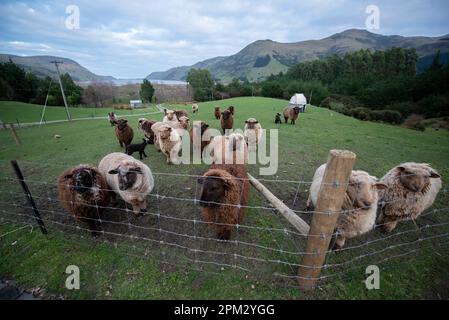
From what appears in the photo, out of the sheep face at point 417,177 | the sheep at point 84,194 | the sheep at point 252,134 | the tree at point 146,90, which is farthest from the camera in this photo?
the tree at point 146,90

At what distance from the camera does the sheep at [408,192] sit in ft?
12.7

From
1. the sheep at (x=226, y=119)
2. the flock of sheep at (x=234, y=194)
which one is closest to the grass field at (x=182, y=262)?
the flock of sheep at (x=234, y=194)

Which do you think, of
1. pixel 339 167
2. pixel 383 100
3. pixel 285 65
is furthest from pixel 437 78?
pixel 285 65

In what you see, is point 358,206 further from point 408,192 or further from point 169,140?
point 169,140

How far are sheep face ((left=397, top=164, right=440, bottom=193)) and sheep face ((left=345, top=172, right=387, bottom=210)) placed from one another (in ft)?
3.26

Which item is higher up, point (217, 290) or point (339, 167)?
point (339, 167)

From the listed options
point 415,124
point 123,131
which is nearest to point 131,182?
point 123,131

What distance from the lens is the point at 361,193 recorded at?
3.42 m

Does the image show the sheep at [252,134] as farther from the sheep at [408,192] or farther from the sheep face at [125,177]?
the sheep face at [125,177]

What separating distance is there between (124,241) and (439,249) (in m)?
6.72

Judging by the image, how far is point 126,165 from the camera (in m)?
4.58

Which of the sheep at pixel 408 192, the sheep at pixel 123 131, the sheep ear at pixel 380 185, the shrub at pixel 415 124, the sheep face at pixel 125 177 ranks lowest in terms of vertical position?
the shrub at pixel 415 124

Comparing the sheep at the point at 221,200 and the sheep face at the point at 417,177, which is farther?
the sheep face at the point at 417,177
